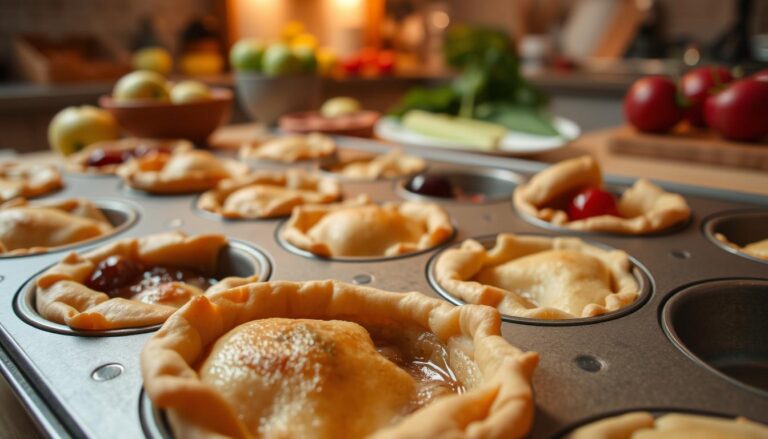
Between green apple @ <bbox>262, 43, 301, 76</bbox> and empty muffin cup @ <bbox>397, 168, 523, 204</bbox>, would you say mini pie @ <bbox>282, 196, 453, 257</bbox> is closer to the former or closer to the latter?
empty muffin cup @ <bbox>397, 168, 523, 204</bbox>

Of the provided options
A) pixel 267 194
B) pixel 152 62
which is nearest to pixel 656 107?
pixel 267 194

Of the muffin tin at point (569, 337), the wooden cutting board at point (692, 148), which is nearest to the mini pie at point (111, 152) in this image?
the muffin tin at point (569, 337)

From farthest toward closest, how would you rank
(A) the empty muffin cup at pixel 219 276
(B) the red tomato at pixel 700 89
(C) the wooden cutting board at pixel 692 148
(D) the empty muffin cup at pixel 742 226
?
1. (B) the red tomato at pixel 700 89
2. (C) the wooden cutting board at pixel 692 148
3. (D) the empty muffin cup at pixel 742 226
4. (A) the empty muffin cup at pixel 219 276

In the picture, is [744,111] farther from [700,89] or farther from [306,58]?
[306,58]

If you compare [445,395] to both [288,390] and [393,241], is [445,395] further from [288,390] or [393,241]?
[393,241]

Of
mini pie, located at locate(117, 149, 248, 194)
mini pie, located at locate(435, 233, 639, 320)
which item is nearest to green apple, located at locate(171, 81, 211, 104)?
mini pie, located at locate(117, 149, 248, 194)

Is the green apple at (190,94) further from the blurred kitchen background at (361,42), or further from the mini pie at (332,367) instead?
the mini pie at (332,367)
